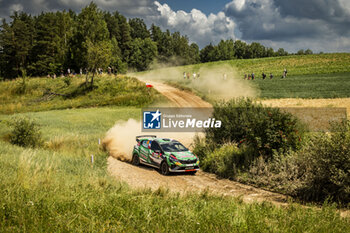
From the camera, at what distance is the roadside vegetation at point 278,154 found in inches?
437

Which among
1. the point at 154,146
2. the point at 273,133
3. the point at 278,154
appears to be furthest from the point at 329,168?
the point at 154,146

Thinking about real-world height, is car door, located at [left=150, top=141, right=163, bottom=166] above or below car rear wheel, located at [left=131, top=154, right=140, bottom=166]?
above

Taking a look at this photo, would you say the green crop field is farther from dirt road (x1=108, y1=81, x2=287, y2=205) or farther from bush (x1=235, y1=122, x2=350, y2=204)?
dirt road (x1=108, y1=81, x2=287, y2=205)

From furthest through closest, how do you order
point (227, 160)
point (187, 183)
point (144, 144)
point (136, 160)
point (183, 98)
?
point (183, 98), point (136, 160), point (144, 144), point (227, 160), point (187, 183)

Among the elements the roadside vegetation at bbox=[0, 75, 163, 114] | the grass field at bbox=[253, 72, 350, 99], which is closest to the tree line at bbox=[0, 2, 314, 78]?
the roadside vegetation at bbox=[0, 75, 163, 114]

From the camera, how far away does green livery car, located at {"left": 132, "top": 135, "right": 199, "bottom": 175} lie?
15.4 metres

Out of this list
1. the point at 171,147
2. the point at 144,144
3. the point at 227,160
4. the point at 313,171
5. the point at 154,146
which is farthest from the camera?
the point at 144,144

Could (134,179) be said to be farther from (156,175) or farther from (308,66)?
(308,66)

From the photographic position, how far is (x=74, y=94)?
50.0 meters

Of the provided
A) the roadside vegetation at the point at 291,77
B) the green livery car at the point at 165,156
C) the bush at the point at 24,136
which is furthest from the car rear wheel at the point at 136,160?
the roadside vegetation at the point at 291,77

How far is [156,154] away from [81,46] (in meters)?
51.0

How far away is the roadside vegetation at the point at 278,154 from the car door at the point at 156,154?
2938 mm

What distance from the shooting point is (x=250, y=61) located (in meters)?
98.2

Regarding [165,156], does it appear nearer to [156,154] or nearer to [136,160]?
[156,154]
